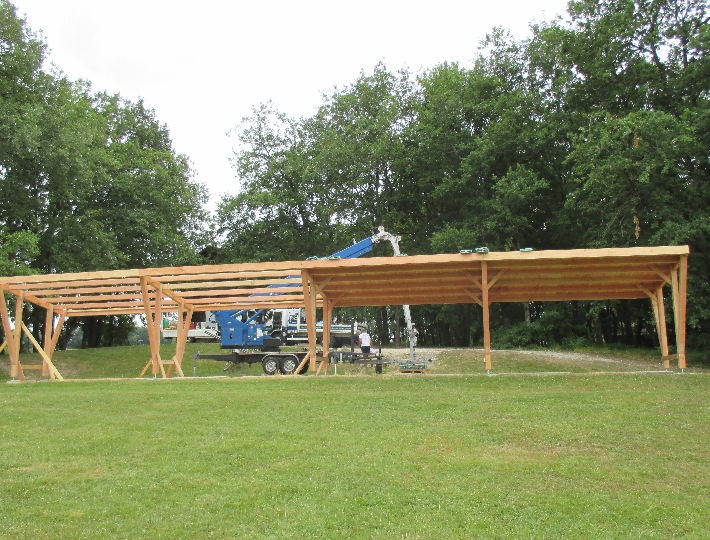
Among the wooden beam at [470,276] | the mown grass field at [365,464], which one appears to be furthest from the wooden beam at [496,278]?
the mown grass field at [365,464]

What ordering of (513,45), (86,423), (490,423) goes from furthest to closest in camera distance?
(513,45)
(86,423)
(490,423)

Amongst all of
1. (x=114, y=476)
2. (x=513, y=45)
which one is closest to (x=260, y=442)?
(x=114, y=476)

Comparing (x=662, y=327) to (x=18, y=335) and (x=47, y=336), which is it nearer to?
(x=18, y=335)

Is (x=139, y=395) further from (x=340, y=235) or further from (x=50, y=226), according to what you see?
(x=340, y=235)

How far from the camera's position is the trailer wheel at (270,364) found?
808 inches

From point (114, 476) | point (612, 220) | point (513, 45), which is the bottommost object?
point (114, 476)

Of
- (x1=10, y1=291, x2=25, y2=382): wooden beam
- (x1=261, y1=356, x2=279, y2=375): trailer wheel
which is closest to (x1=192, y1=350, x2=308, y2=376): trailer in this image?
(x1=261, y1=356, x2=279, y2=375): trailer wheel

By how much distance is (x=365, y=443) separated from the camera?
7.82 metres

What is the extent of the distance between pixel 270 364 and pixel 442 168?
19113 mm

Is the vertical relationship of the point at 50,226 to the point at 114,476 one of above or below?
above

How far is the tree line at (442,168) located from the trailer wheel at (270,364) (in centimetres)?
1051

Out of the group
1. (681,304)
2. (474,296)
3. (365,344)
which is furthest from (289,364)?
(681,304)

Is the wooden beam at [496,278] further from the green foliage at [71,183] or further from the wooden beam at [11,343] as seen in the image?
the green foliage at [71,183]

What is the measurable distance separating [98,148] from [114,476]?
2711cm
